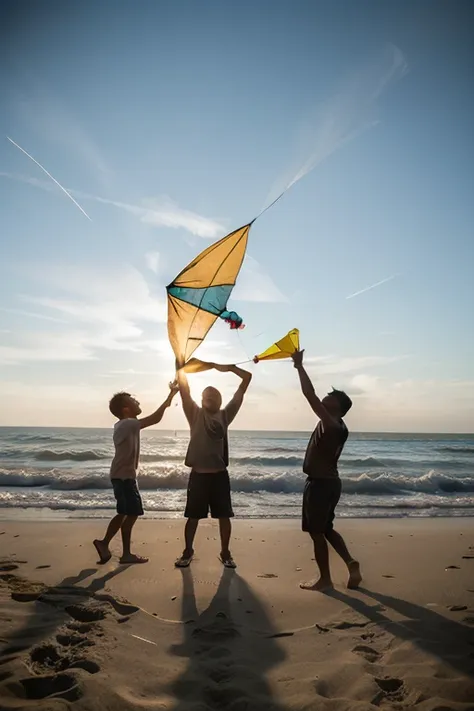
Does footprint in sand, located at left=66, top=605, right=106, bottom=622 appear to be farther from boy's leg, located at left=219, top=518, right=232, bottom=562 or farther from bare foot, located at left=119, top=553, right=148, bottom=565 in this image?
boy's leg, located at left=219, top=518, right=232, bottom=562

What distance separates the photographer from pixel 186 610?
3.73m

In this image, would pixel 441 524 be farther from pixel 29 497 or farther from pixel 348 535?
pixel 29 497

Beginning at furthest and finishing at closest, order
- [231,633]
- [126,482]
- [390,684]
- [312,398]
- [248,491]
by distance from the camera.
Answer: [248,491]
[126,482]
[312,398]
[231,633]
[390,684]

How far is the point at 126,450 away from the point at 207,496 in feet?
3.69

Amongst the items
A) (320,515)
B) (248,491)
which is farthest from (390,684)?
(248,491)

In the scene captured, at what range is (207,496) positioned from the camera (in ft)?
16.2

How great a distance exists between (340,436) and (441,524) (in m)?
5.26

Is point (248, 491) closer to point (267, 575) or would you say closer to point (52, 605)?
point (267, 575)

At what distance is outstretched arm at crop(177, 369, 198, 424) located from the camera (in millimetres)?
5055

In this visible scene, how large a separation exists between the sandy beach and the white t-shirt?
1.03m

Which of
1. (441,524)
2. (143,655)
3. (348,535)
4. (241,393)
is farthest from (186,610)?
(441,524)

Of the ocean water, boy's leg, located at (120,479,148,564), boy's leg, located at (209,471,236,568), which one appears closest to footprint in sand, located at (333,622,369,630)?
boy's leg, located at (209,471,236,568)

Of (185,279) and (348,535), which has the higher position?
(185,279)

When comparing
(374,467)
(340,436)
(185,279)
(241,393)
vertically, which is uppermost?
(185,279)
